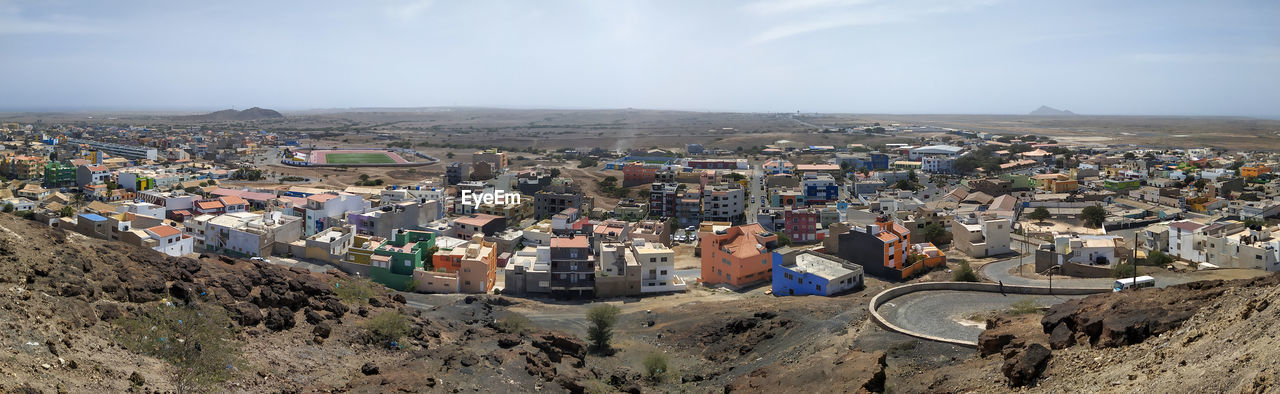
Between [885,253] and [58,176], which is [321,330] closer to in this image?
[885,253]

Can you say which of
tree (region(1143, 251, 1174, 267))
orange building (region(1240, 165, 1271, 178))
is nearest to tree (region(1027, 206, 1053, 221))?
tree (region(1143, 251, 1174, 267))

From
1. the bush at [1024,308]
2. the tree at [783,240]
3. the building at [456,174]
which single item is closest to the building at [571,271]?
the tree at [783,240]

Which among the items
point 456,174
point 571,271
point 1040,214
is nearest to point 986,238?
point 1040,214

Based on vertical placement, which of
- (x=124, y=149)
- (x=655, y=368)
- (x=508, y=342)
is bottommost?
(x=655, y=368)

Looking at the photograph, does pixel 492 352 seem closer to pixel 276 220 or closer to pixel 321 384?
pixel 321 384

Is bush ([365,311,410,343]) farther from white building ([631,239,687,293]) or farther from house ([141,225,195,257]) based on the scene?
house ([141,225,195,257])

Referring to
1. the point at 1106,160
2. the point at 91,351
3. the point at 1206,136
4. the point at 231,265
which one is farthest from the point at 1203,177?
the point at 1206,136
